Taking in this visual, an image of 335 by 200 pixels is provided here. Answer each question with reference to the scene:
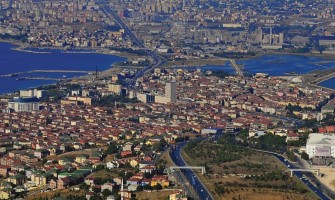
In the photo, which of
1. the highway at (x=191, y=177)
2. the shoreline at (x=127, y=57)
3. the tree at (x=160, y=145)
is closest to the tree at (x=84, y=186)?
the highway at (x=191, y=177)

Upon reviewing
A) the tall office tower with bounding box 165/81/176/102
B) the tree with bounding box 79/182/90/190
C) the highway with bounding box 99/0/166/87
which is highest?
the tree with bounding box 79/182/90/190

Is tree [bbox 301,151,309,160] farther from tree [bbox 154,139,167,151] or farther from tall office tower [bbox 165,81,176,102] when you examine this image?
tall office tower [bbox 165,81,176,102]

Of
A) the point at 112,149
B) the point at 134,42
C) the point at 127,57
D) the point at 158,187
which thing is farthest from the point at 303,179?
the point at 134,42

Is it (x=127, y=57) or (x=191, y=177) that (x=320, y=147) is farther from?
(x=127, y=57)

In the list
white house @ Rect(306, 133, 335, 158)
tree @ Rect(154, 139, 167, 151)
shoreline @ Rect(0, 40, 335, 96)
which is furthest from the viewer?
shoreline @ Rect(0, 40, 335, 96)

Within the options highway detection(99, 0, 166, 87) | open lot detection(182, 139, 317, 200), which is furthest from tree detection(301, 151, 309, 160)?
highway detection(99, 0, 166, 87)

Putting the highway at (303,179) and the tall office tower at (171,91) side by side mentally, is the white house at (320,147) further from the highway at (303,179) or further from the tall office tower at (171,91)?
the tall office tower at (171,91)

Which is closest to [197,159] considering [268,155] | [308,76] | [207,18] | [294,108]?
[268,155]
